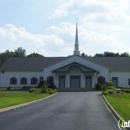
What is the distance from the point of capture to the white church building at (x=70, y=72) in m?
65.6

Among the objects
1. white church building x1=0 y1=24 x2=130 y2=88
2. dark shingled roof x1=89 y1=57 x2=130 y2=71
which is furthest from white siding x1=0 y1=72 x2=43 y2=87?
dark shingled roof x1=89 y1=57 x2=130 y2=71

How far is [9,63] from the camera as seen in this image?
74.9 m

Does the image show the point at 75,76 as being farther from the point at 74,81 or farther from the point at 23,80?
the point at 23,80

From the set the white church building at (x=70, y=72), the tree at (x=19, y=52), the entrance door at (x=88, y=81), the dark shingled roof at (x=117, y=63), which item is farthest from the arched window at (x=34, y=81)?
the tree at (x=19, y=52)

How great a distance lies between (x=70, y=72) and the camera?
218 ft

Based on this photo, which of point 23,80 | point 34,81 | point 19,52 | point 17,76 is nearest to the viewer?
point 34,81

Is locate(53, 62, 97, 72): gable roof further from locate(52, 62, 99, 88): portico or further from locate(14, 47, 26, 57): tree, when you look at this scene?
locate(14, 47, 26, 57): tree

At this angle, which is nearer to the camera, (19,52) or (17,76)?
(17,76)

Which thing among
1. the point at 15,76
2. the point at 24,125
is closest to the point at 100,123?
the point at 24,125

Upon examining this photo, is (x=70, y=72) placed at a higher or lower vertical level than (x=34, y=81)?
higher

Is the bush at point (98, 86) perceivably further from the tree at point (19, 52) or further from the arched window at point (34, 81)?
the tree at point (19, 52)

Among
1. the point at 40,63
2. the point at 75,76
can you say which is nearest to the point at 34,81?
the point at 40,63

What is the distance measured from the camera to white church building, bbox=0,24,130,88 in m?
65.6

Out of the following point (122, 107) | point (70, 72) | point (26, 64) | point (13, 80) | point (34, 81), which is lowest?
point (122, 107)
